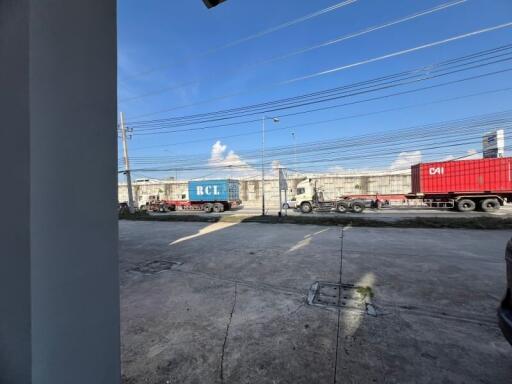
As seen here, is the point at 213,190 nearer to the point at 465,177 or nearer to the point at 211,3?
the point at 465,177

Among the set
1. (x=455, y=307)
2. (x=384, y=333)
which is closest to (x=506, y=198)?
(x=455, y=307)

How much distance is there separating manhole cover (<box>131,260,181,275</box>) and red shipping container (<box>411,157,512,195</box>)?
18803 mm

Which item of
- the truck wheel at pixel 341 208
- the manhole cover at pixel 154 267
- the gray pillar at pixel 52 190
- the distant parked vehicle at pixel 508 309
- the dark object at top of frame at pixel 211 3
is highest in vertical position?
the dark object at top of frame at pixel 211 3

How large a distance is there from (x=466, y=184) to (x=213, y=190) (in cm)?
1942

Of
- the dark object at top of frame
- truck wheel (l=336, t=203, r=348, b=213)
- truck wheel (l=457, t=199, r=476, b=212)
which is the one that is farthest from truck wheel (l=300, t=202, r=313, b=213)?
the dark object at top of frame

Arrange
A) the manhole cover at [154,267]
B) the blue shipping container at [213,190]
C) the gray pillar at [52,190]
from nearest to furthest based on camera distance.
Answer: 1. the gray pillar at [52,190]
2. the manhole cover at [154,267]
3. the blue shipping container at [213,190]

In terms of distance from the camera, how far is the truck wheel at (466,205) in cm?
1705

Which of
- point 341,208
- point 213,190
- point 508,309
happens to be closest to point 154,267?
point 508,309

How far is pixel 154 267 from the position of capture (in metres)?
5.34

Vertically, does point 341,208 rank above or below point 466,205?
below

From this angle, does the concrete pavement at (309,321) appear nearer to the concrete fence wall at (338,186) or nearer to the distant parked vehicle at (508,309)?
the distant parked vehicle at (508,309)

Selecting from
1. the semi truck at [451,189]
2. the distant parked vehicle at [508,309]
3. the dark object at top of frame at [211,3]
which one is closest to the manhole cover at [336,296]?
the distant parked vehicle at [508,309]

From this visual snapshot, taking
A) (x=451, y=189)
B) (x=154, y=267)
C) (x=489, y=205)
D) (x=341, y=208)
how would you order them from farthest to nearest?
(x=341, y=208) < (x=451, y=189) < (x=489, y=205) < (x=154, y=267)

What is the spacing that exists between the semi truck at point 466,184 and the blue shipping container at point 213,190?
14.6 meters
